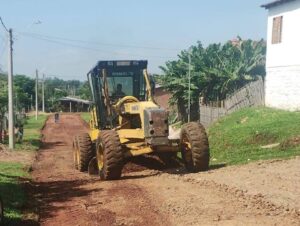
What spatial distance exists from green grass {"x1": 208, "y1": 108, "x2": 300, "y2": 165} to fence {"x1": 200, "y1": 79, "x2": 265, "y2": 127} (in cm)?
400

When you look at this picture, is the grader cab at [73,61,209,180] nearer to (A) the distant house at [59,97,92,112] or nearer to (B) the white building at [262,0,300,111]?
(B) the white building at [262,0,300,111]

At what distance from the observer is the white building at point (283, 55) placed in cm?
2672

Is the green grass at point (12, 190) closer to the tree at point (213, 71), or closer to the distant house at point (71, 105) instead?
the tree at point (213, 71)

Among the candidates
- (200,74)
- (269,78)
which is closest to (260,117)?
(269,78)

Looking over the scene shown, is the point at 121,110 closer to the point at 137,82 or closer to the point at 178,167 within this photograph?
the point at 137,82

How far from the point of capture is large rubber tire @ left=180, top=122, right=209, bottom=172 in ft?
47.3

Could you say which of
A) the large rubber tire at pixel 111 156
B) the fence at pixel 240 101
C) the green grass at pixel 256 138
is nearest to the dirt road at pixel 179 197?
the large rubber tire at pixel 111 156

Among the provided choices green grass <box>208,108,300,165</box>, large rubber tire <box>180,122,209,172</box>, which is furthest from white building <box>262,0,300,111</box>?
large rubber tire <box>180,122,209,172</box>

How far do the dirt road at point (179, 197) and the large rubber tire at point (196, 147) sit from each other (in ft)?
1.43

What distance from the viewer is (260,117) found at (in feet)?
84.5

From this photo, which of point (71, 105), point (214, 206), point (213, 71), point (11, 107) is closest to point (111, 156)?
point (214, 206)

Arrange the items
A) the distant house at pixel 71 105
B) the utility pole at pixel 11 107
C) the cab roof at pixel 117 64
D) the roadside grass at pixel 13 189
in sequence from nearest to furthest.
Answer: the roadside grass at pixel 13 189, the cab roof at pixel 117 64, the utility pole at pixel 11 107, the distant house at pixel 71 105

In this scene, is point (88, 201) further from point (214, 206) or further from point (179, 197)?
point (214, 206)

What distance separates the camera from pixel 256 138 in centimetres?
2086
